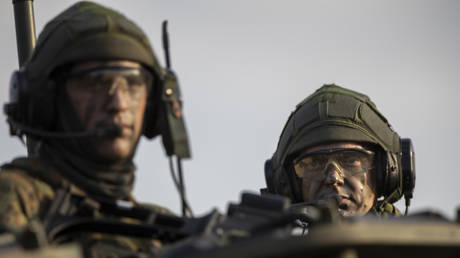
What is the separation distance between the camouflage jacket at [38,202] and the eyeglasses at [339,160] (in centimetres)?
514

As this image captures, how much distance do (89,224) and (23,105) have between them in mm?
1186

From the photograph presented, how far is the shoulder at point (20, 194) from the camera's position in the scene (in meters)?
7.63

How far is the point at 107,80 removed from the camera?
833 cm

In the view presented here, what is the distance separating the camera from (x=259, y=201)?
25.4 feet

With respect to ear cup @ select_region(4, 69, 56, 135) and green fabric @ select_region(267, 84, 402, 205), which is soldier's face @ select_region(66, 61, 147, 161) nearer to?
ear cup @ select_region(4, 69, 56, 135)

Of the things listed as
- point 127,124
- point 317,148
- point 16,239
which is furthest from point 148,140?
point 317,148

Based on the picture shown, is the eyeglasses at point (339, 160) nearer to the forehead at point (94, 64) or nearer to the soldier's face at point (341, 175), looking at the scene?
the soldier's face at point (341, 175)

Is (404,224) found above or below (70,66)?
below

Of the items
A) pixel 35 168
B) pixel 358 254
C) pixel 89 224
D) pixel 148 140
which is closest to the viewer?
pixel 358 254

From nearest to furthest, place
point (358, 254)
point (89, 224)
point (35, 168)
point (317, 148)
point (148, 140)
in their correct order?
point (358, 254) → point (89, 224) → point (35, 168) → point (148, 140) → point (317, 148)

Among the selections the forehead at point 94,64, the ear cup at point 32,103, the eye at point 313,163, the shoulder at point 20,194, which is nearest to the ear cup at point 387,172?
the eye at point 313,163

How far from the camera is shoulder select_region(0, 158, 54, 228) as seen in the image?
7633 mm

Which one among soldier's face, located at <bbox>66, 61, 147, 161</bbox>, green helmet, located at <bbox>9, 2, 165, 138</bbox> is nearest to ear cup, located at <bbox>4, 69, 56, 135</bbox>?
green helmet, located at <bbox>9, 2, 165, 138</bbox>

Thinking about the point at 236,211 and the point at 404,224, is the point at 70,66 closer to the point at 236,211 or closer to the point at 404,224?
the point at 236,211
